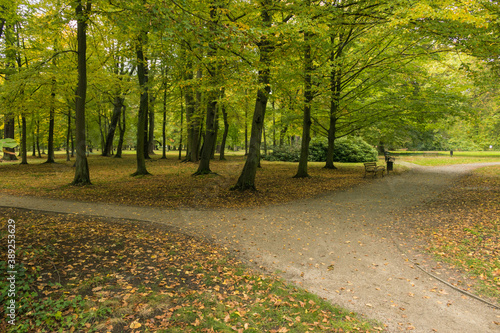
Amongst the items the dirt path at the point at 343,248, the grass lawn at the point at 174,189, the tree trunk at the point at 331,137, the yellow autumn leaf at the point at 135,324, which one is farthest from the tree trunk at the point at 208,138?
the yellow autumn leaf at the point at 135,324

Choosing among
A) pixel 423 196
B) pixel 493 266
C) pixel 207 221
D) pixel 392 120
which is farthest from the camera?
pixel 392 120

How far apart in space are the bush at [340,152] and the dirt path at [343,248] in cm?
1630

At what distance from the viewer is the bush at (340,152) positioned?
2786 cm

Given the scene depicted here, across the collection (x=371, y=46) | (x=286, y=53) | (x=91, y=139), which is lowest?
(x=91, y=139)

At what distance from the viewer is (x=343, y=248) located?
619 cm

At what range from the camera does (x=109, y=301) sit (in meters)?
3.74

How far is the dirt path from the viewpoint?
396cm

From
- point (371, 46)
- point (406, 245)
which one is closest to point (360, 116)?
point (371, 46)

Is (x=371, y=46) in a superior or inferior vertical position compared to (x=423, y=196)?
superior

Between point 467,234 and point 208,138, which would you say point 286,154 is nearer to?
point 208,138

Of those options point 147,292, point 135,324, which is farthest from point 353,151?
point 135,324

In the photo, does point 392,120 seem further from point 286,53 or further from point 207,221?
point 207,221

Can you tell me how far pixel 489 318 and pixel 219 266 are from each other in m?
4.19

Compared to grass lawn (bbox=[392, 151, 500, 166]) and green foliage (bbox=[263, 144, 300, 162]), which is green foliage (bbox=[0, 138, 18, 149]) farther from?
grass lawn (bbox=[392, 151, 500, 166])
